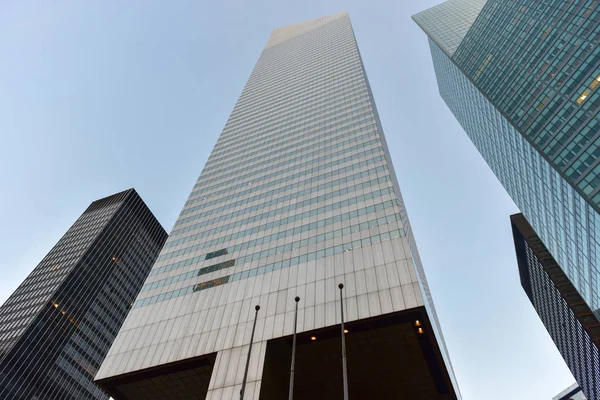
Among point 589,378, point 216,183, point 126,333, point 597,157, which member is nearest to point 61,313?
point 216,183

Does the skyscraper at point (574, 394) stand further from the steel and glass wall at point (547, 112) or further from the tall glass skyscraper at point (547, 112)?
the steel and glass wall at point (547, 112)

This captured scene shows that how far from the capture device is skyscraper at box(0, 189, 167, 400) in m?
114

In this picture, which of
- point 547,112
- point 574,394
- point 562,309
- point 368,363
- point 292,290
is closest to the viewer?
point 368,363

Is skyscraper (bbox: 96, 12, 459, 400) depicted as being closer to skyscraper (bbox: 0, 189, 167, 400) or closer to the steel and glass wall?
the steel and glass wall

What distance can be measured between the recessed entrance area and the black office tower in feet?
279

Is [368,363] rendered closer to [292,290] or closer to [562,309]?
[292,290]

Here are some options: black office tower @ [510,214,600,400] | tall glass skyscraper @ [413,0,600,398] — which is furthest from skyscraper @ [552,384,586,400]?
tall glass skyscraper @ [413,0,600,398]

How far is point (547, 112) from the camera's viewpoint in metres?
75.9

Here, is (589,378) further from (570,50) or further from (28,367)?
(28,367)

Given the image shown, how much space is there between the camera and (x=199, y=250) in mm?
57188

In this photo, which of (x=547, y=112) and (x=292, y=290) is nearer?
(x=292, y=290)

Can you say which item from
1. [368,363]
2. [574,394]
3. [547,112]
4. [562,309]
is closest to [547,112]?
[547,112]

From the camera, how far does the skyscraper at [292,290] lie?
3897cm

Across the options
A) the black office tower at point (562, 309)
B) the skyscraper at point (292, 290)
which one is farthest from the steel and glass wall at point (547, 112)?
the black office tower at point (562, 309)
